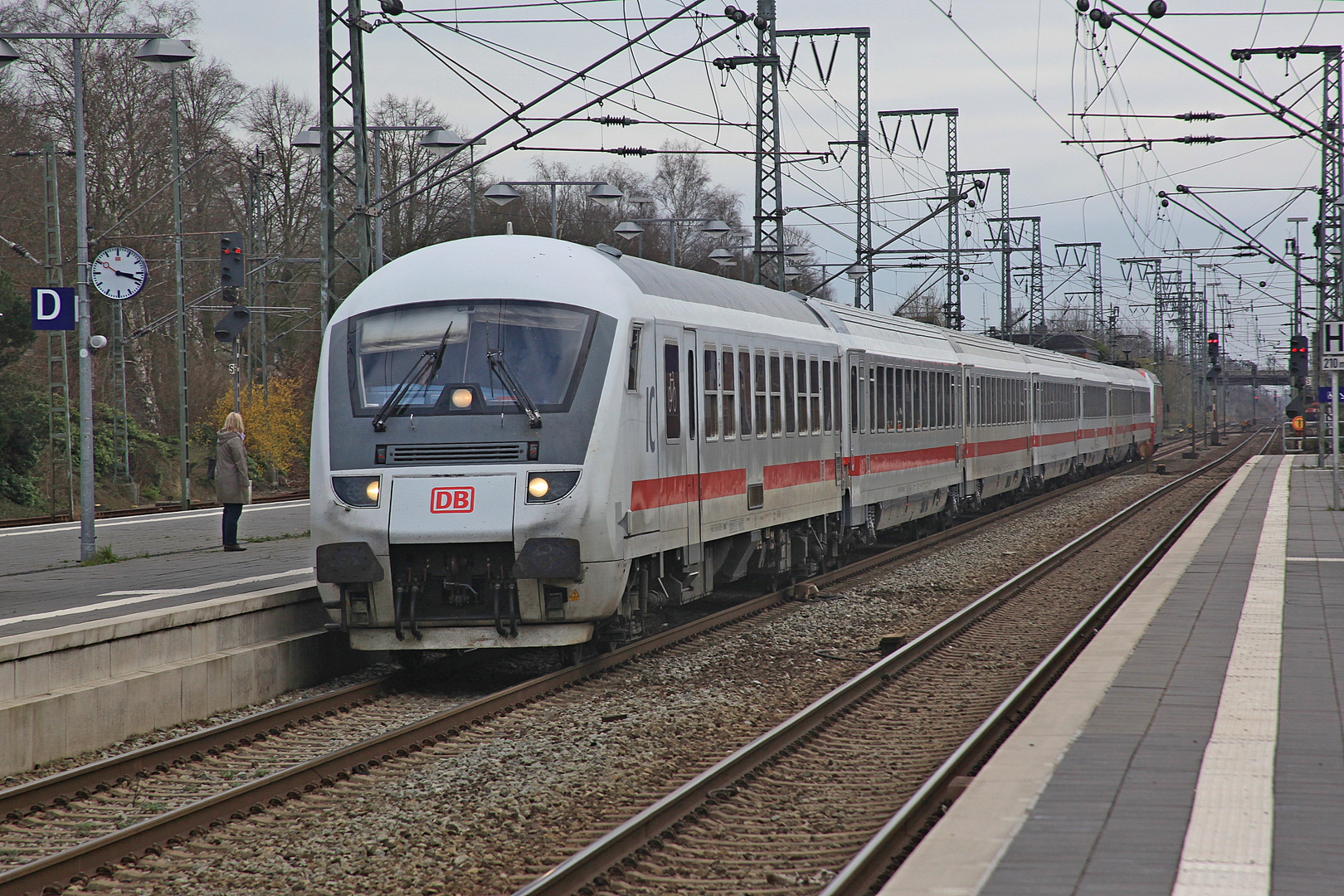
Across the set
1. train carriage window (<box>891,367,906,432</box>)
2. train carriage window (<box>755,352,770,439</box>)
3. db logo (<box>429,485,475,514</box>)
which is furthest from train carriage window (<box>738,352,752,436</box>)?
train carriage window (<box>891,367,906,432</box>)

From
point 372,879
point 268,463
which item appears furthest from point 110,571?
point 268,463

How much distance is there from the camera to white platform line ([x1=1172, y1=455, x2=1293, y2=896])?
16.5 ft

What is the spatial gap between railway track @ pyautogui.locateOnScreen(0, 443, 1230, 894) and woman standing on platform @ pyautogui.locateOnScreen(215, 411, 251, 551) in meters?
7.77

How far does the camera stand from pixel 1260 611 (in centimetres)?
1234

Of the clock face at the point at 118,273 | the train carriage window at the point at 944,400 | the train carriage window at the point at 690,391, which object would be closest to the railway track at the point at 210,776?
the train carriage window at the point at 690,391

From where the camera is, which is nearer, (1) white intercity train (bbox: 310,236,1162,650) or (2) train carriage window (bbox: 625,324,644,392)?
(1) white intercity train (bbox: 310,236,1162,650)

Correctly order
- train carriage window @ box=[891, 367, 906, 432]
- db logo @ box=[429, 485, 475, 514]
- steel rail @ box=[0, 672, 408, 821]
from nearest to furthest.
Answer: steel rail @ box=[0, 672, 408, 821]
db logo @ box=[429, 485, 475, 514]
train carriage window @ box=[891, 367, 906, 432]

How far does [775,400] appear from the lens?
14344 millimetres

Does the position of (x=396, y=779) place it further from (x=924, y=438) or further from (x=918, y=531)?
(x=918, y=531)

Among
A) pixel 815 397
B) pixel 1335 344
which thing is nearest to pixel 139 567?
pixel 815 397

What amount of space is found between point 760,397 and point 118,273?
9.12 metres

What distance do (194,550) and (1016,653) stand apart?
10.7m

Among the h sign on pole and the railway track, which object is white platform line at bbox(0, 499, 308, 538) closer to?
the railway track

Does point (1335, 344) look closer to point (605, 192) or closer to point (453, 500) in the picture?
point (605, 192)
